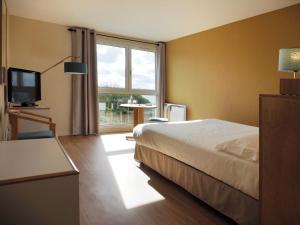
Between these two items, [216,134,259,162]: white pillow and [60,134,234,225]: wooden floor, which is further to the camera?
[60,134,234,225]: wooden floor

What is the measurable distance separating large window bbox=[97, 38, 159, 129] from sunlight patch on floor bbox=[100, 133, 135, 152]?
0.60 meters

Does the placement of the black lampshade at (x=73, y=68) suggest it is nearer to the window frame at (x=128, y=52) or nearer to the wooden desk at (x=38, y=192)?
the window frame at (x=128, y=52)

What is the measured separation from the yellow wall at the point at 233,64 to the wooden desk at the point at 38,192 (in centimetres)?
377

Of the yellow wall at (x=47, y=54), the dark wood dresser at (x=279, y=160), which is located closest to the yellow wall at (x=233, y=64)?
the yellow wall at (x=47, y=54)

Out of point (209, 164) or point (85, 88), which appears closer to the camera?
point (209, 164)

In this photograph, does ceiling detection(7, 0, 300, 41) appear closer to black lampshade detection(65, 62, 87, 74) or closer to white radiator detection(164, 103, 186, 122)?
black lampshade detection(65, 62, 87, 74)

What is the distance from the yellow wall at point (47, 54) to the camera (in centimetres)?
462

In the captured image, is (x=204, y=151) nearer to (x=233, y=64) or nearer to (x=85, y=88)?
(x=233, y=64)

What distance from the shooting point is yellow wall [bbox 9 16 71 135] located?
4621 mm

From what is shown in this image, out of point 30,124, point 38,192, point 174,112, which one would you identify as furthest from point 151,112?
point 38,192

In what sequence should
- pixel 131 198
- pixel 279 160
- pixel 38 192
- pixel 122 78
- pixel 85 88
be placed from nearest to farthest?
1. pixel 38 192
2. pixel 279 160
3. pixel 131 198
4. pixel 85 88
5. pixel 122 78

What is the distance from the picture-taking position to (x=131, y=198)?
232 centimetres

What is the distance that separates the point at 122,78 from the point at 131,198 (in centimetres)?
402

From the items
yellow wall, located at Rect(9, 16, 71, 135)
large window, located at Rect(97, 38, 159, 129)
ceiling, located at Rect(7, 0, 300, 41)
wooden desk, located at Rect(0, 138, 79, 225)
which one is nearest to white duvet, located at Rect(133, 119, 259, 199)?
wooden desk, located at Rect(0, 138, 79, 225)
